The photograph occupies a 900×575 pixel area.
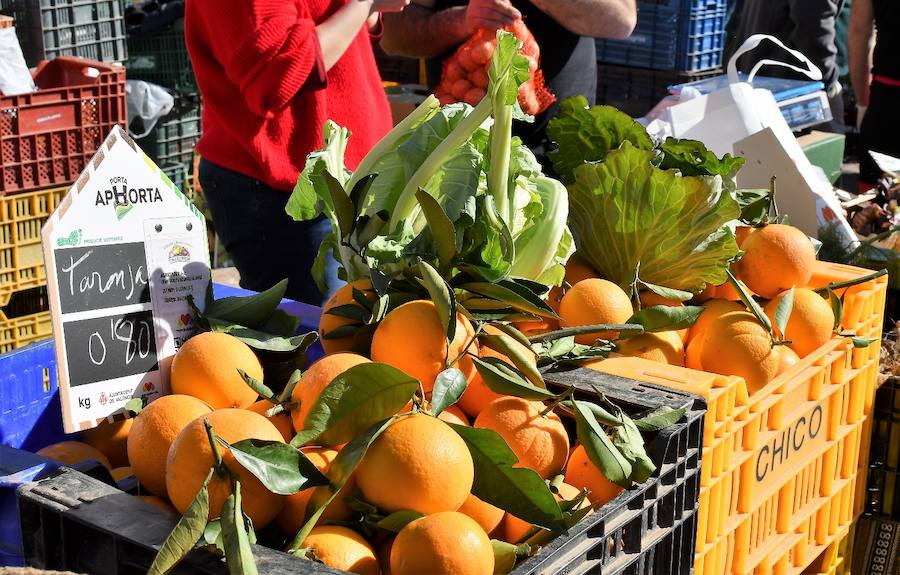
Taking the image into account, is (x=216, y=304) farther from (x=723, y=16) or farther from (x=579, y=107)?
(x=723, y=16)

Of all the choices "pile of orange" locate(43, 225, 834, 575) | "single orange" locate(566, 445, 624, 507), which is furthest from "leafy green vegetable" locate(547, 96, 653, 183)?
"single orange" locate(566, 445, 624, 507)

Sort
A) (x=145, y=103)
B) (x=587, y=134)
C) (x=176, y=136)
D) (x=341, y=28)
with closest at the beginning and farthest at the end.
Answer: (x=587, y=134) → (x=341, y=28) → (x=145, y=103) → (x=176, y=136)

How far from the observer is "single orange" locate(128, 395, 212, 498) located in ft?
4.08

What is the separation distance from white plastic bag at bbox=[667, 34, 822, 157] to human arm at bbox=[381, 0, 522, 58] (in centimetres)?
53

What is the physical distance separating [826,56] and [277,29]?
4.88 meters

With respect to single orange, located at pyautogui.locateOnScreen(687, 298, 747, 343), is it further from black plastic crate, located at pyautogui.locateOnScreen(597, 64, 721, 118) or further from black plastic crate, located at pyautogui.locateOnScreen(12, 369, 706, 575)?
black plastic crate, located at pyautogui.locateOnScreen(597, 64, 721, 118)

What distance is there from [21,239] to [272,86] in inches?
48.2

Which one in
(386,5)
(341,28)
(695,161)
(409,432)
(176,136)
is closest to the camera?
(409,432)

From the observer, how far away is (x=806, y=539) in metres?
1.88

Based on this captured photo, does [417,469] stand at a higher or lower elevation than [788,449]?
higher

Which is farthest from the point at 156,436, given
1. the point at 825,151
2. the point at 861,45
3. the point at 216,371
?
the point at 861,45

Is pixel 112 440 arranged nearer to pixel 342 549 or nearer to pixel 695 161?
pixel 342 549

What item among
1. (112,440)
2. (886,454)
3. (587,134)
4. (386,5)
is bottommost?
(886,454)

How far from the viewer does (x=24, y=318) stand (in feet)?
10.1
